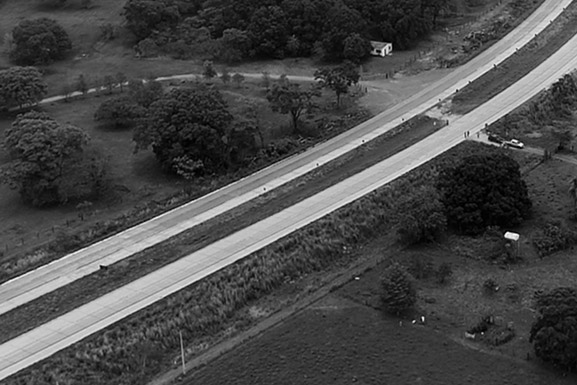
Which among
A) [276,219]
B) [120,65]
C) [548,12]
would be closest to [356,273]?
[276,219]

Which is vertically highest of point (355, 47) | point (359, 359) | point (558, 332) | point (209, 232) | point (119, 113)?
point (355, 47)

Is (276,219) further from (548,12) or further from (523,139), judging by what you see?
(548,12)

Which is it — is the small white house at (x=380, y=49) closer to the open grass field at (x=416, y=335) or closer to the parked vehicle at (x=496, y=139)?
the parked vehicle at (x=496, y=139)

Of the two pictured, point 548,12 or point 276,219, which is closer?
point 276,219

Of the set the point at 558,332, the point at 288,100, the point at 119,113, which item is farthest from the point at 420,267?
the point at 119,113

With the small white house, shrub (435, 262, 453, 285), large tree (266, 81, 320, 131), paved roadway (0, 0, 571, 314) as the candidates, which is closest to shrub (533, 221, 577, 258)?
shrub (435, 262, 453, 285)

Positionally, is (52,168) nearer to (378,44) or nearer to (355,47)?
(355,47)
